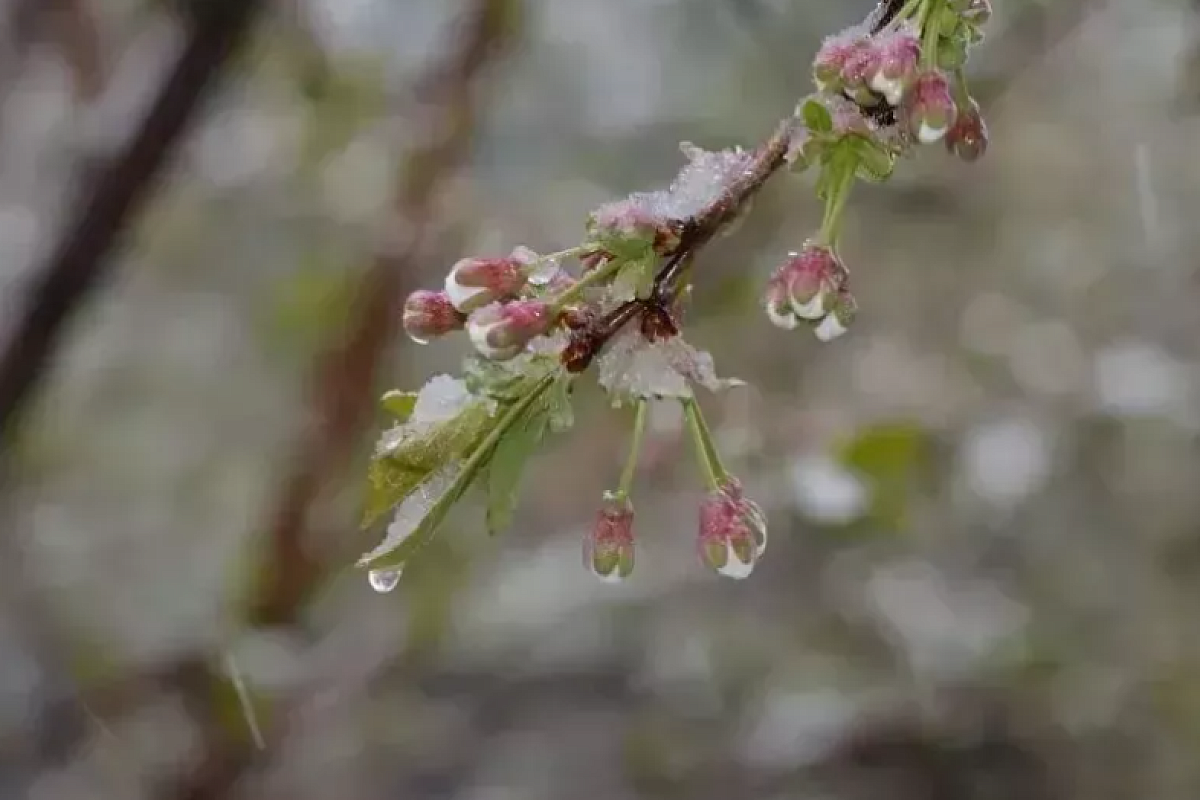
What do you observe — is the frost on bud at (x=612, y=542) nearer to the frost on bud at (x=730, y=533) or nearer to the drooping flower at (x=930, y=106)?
the frost on bud at (x=730, y=533)

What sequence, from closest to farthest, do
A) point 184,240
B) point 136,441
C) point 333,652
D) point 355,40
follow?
point 355,40, point 333,652, point 184,240, point 136,441

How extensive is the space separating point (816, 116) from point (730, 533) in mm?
138

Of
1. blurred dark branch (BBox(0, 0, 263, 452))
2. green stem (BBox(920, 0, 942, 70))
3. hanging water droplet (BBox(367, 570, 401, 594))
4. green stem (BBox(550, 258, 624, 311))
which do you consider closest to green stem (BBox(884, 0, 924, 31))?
green stem (BBox(920, 0, 942, 70))

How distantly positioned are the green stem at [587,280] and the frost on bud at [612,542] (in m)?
0.09

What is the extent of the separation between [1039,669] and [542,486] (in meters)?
0.80

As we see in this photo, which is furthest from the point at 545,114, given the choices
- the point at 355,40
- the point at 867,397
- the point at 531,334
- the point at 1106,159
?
the point at 531,334

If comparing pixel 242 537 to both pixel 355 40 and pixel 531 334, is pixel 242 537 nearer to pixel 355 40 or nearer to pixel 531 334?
pixel 355 40

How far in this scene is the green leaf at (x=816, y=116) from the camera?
1.09 ft

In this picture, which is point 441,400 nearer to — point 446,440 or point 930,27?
point 446,440

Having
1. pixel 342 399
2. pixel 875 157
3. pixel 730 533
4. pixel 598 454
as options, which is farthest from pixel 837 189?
pixel 598 454

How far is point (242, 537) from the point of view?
1.62 metres

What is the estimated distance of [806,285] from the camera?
1.14ft

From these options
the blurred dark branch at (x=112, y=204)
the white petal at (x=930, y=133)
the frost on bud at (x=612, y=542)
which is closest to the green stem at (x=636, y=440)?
the frost on bud at (x=612, y=542)

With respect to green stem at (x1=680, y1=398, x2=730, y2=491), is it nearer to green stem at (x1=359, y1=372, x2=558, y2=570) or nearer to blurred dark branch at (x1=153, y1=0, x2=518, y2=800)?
green stem at (x1=359, y1=372, x2=558, y2=570)
